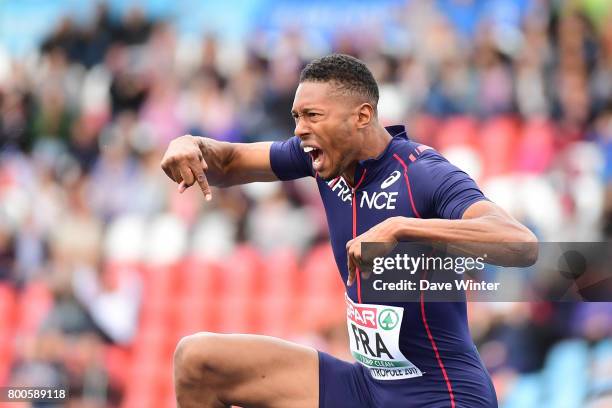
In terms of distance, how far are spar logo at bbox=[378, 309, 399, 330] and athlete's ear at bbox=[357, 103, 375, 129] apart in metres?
0.94

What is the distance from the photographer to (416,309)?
17.7 ft

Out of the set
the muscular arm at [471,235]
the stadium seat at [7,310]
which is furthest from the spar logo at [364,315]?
the stadium seat at [7,310]

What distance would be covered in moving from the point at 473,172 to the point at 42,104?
582 cm

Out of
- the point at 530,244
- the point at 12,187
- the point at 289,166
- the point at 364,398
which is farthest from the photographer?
the point at 12,187

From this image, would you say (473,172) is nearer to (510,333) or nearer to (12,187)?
(510,333)

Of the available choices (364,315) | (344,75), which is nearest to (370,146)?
(344,75)

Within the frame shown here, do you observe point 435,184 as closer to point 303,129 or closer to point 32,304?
point 303,129

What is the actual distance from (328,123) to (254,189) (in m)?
6.68

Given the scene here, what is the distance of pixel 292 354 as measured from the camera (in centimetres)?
579

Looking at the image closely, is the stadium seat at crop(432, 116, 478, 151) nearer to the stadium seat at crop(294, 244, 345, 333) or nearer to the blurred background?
the blurred background

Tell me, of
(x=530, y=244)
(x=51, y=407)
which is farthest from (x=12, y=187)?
(x=530, y=244)

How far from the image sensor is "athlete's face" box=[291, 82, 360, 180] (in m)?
5.50

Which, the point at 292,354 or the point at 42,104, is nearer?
the point at 292,354

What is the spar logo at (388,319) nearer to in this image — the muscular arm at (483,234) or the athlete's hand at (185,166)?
the muscular arm at (483,234)
